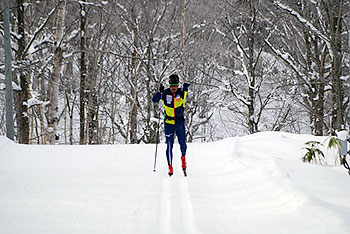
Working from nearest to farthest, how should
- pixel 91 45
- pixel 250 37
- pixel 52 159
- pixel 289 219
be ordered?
pixel 289 219
pixel 52 159
pixel 250 37
pixel 91 45

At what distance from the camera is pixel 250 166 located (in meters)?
6.03

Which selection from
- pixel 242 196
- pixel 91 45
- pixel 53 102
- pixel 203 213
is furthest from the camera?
pixel 91 45

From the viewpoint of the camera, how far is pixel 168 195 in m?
4.69

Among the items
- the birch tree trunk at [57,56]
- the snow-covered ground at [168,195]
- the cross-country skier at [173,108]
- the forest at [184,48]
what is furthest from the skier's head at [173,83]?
the forest at [184,48]

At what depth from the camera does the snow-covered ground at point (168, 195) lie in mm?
3510

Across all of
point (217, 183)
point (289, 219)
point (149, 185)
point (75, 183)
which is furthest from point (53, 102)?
point (289, 219)

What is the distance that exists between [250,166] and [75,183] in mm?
3387

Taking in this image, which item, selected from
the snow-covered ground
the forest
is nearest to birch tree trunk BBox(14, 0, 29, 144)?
the forest

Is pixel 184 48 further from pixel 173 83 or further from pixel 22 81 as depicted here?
pixel 173 83

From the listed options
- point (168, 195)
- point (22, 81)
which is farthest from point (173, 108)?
point (22, 81)

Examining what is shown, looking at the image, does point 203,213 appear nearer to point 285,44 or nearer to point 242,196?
point 242,196

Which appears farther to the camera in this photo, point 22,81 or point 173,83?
point 22,81

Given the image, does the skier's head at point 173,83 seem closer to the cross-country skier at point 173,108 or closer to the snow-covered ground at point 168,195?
the cross-country skier at point 173,108

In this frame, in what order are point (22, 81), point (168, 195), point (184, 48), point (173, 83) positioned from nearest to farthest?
point (168, 195) → point (173, 83) → point (22, 81) → point (184, 48)
